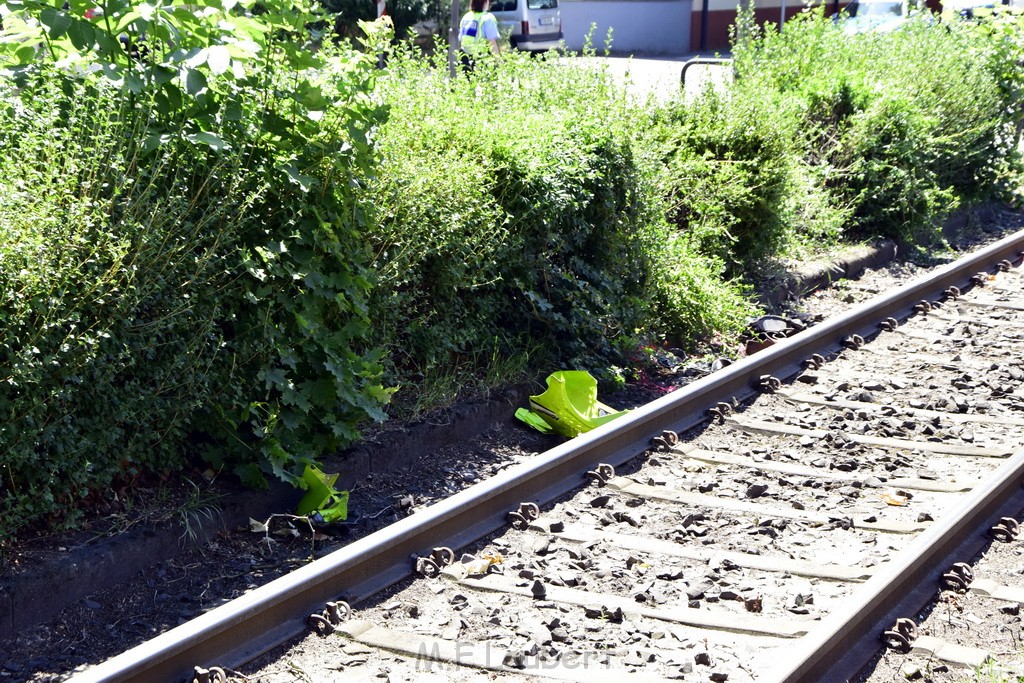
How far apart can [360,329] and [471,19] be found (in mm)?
11790

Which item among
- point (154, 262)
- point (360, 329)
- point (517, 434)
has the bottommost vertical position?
point (517, 434)

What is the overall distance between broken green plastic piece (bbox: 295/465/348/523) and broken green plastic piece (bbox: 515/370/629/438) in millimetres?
1502

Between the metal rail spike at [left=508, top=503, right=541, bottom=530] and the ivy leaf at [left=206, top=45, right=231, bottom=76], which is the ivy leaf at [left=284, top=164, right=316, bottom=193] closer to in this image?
the ivy leaf at [left=206, top=45, right=231, bottom=76]

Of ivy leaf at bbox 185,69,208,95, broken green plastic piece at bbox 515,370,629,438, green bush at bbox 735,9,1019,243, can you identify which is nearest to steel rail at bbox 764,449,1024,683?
broken green plastic piece at bbox 515,370,629,438

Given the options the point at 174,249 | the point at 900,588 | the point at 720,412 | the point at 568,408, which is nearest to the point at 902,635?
the point at 900,588

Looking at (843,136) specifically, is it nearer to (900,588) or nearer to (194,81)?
(900,588)

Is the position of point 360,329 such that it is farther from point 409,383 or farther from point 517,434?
point 517,434

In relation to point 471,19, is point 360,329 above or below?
below

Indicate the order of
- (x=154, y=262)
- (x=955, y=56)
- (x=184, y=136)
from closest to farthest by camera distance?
(x=154, y=262) → (x=184, y=136) → (x=955, y=56)

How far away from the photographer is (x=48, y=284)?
4184 millimetres

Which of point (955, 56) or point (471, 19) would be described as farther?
point (471, 19)

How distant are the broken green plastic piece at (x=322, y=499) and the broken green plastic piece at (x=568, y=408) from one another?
1502 millimetres

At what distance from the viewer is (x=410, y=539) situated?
14.5 ft

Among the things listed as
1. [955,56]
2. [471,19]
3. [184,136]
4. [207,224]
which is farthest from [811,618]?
[471,19]
